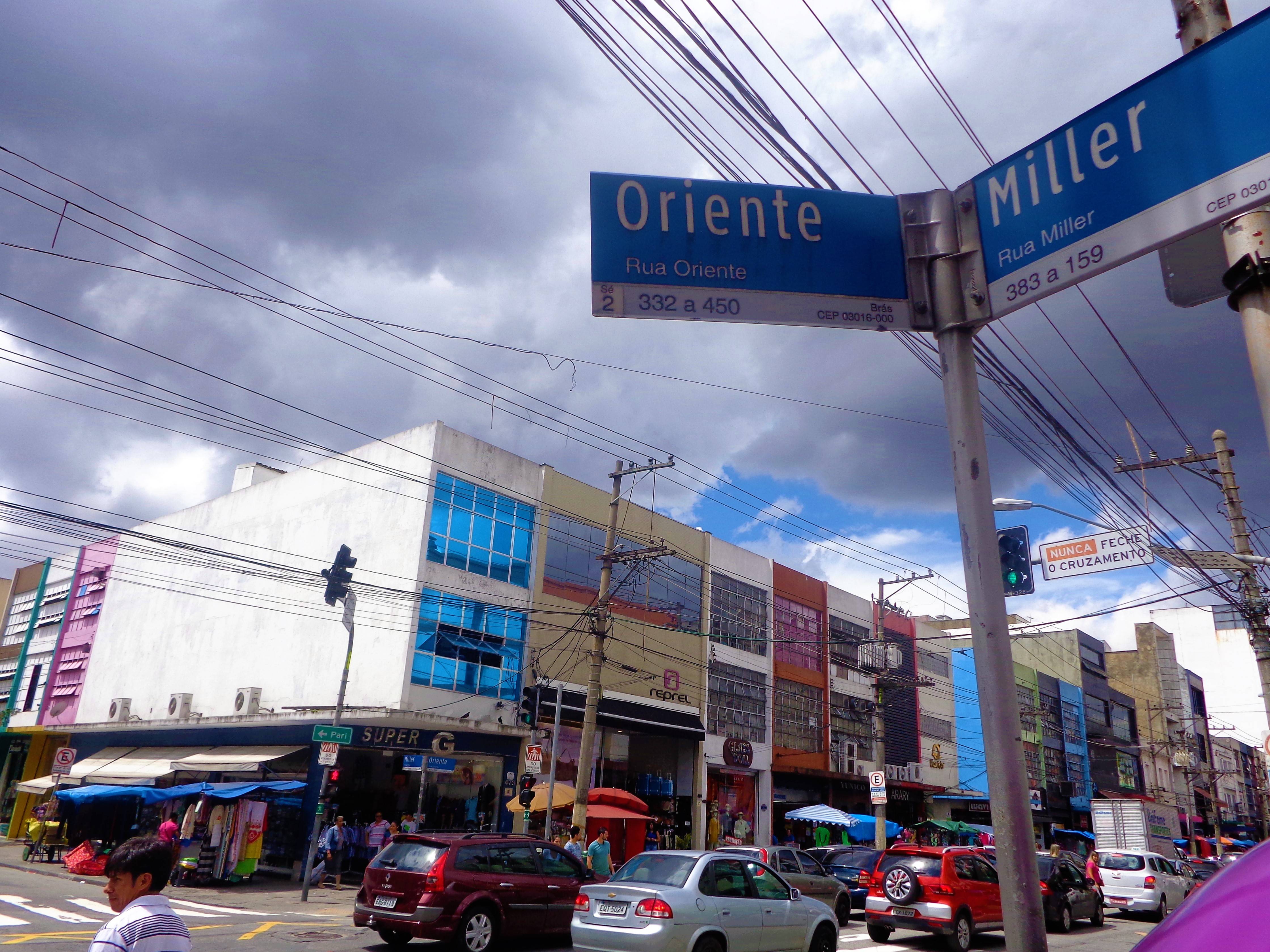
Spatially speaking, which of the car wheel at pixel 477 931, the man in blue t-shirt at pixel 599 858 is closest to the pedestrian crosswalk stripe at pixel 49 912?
the car wheel at pixel 477 931

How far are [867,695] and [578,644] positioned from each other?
65.2 ft

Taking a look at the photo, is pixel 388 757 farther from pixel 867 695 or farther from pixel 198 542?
pixel 867 695

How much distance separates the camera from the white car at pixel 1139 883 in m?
25.0

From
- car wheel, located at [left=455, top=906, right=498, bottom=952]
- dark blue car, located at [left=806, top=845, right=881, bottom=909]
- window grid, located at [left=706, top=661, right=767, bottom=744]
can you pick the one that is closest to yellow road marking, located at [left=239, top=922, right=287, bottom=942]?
car wheel, located at [left=455, top=906, right=498, bottom=952]

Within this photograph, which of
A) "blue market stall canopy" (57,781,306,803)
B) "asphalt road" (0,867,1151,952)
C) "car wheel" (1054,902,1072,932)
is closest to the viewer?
"asphalt road" (0,867,1151,952)

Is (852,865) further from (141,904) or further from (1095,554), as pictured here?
(141,904)

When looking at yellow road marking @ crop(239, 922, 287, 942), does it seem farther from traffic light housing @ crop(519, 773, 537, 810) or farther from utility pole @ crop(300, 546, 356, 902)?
traffic light housing @ crop(519, 773, 537, 810)

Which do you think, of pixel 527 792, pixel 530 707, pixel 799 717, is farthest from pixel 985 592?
pixel 799 717

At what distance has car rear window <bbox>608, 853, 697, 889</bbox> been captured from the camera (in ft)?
37.8

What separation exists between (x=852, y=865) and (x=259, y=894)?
47.8 feet

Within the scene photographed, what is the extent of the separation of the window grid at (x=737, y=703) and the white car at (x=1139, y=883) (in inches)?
544

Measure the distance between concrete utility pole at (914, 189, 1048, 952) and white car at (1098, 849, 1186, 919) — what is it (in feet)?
82.2

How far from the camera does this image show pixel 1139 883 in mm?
25156

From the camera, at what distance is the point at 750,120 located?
7.76 metres
